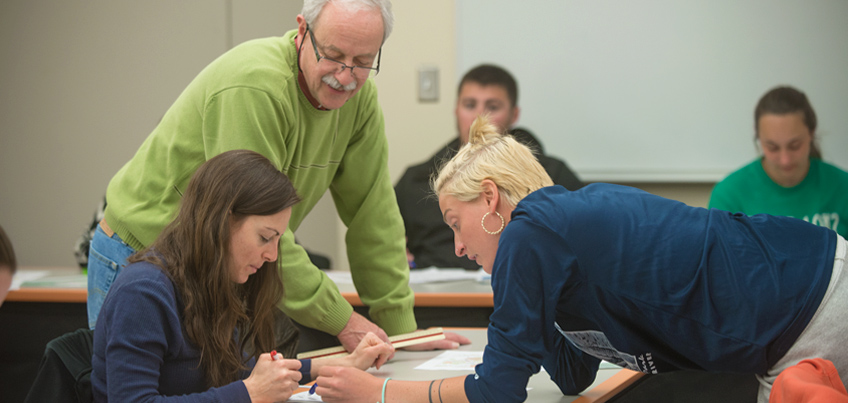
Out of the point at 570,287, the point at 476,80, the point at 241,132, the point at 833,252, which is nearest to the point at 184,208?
the point at 241,132

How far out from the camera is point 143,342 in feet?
4.26

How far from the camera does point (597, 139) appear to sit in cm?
412

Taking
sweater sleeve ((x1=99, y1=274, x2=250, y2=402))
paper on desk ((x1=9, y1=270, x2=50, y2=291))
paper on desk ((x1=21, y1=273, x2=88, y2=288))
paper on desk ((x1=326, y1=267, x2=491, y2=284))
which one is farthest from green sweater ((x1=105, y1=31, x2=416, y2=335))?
paper on desk ((x1=9, y1=270, x2=50, y2=291))

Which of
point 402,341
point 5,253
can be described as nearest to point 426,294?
point 402,341

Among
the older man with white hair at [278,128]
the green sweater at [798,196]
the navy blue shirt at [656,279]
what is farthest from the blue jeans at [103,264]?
the green sweater at [798,196]

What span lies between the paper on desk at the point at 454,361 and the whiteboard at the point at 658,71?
2435mm

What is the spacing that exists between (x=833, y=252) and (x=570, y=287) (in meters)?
0.43

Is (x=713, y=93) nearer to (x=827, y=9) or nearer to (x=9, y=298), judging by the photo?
(x=827, y=9)

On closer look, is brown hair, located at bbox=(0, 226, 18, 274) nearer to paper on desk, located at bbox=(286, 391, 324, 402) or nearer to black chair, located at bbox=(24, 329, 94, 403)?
black chair, located at bbox=(24, 329, 94, 403)

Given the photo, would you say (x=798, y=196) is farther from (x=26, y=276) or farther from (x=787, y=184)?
(x=26, y=276)

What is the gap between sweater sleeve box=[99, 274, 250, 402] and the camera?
1.28 meters

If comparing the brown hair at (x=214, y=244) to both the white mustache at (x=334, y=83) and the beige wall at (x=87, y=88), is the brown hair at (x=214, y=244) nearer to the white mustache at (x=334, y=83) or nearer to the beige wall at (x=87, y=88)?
the white mustache at (x=334, y=83)

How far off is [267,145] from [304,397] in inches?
21.3

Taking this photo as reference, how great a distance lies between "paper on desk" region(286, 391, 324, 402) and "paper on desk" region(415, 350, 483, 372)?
0.32m
